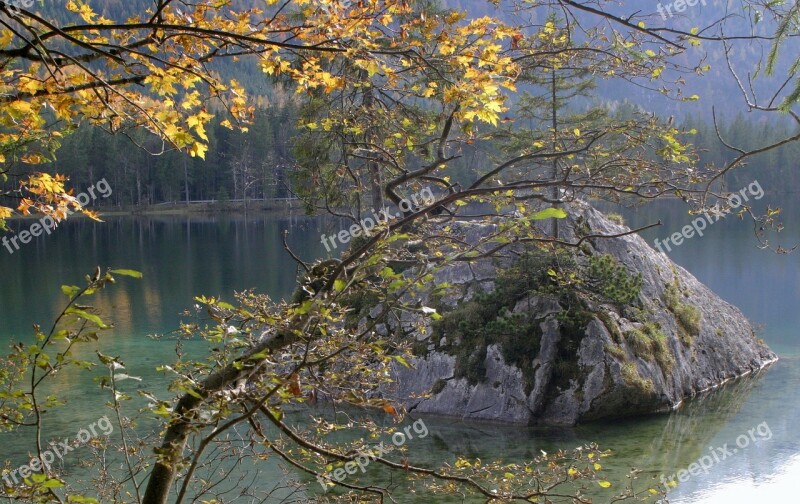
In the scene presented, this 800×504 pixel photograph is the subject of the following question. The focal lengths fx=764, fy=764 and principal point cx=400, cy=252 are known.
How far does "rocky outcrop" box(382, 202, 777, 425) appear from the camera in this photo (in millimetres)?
10359

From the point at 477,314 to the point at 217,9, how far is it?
8.42m

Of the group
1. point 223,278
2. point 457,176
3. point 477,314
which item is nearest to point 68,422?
point 477,314

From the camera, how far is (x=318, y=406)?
430 inches

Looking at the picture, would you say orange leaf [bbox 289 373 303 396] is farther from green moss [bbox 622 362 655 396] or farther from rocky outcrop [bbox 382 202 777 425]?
green moss [bbox 622 362 655 396]

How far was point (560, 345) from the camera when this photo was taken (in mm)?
10641

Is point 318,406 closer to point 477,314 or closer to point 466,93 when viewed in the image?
point 477,314

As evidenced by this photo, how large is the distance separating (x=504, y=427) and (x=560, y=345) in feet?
4.72

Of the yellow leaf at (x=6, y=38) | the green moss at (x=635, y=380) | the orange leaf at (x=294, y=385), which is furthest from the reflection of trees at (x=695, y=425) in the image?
the yellow leaf at (x=6, y=38)

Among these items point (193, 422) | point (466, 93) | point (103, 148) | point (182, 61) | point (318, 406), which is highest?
point (103, 148)

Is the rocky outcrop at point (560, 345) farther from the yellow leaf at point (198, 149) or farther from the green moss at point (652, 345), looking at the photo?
the yellow leaf at point (198, 149)

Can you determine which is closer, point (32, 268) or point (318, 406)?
point (318, 406)

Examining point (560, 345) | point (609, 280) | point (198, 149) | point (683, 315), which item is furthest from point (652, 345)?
point (198, 149)

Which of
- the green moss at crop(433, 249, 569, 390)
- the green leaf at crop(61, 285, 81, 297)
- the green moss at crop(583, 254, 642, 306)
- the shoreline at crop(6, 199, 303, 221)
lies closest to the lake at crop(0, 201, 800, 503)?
the green moss at crop(433, 249, 569, 390)

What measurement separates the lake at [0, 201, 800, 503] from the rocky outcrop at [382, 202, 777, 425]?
1.11 feet
